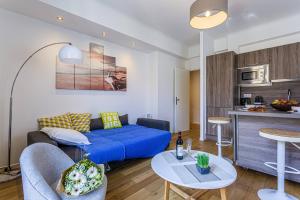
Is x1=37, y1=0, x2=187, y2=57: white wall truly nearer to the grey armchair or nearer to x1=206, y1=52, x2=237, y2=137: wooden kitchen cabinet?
x1=206, y1=52, x2=237, y2=137: wooden kitchen cabinet

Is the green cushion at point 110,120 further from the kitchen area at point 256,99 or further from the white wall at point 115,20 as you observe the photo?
the kitchen area at point 256,99

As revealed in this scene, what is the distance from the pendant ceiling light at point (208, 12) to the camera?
5.91 feet

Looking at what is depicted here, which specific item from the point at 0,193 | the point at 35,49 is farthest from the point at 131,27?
the point at 0,193

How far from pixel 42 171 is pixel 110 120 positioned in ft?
7.90

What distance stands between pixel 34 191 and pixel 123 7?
3.33 metres

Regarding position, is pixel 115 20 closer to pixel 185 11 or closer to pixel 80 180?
pixel 185 11

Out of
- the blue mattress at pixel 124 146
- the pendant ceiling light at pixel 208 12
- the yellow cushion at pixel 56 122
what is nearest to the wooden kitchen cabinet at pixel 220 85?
the blue mattress at pixel 124 146

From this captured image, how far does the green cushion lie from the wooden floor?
1.21m

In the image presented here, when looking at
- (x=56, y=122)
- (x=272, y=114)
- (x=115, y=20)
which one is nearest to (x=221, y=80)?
(x=272, y=114)

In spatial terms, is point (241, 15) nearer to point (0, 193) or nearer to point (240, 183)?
point (240, 183)

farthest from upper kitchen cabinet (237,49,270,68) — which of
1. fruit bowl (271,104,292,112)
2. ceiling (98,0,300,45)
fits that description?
fruit bowl (271,104,292,112)

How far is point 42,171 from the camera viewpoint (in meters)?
1.33

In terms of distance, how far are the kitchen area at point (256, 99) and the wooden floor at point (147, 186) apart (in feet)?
0.58

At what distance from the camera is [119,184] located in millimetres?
2195
